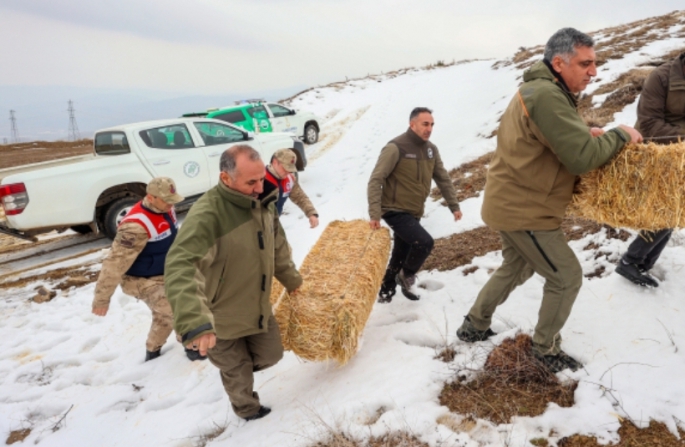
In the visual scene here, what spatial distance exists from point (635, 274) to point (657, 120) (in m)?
1.29

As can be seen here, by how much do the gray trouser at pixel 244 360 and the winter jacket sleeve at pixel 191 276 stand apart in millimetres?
783

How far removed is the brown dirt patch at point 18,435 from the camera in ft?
11.4

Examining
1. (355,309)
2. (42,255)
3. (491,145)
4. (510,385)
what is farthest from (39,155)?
(510,385)

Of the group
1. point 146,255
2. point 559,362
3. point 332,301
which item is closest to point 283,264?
point 332,301

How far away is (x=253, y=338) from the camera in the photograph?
3.07 m

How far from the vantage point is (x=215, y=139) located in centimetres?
852

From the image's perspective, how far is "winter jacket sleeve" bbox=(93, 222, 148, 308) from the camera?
3.65 metres

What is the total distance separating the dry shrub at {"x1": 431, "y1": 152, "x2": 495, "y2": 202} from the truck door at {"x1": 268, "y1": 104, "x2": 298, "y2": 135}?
7.17 m

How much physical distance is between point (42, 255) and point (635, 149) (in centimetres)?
902

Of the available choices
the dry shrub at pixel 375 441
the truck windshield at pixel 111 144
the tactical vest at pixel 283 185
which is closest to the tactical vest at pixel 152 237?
the tactical vest at pixel 283 185

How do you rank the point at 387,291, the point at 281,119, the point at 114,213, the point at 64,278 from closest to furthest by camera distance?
the point at 387,291 < the point at 64,278 < the point at 114,213 < the point at 281,119

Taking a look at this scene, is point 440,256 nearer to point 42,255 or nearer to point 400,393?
point 400,393

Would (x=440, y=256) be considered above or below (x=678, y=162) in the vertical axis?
below

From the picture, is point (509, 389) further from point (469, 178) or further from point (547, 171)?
point (469, 178)
